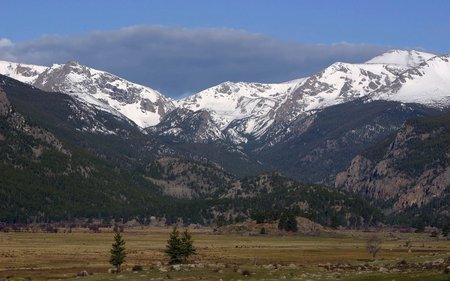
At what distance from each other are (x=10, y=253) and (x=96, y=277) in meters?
75.5

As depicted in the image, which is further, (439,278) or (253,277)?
(253,277)

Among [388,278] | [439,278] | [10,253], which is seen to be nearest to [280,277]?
[388,278]

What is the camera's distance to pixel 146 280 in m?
111

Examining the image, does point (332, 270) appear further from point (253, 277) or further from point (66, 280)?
point (66, 280)

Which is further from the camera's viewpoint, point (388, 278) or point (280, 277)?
point (280, 277)

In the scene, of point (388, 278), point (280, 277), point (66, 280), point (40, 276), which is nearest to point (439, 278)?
point (388, 278)

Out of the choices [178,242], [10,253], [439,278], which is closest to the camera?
[439,278]

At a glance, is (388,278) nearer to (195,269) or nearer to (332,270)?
(332,270)

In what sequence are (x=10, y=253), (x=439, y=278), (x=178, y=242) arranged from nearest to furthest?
(x=439, y=278) → (x=178, y=242) → (x=10, y=253)

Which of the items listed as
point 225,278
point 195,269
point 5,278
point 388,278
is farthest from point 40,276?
point 388,278

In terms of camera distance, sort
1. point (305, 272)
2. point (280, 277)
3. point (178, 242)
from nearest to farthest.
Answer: point (280, 277)
point (305, 272)
point (178, 242)

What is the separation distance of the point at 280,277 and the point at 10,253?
91.2m

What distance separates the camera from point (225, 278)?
112 meters

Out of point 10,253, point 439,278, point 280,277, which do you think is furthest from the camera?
point 10,253
